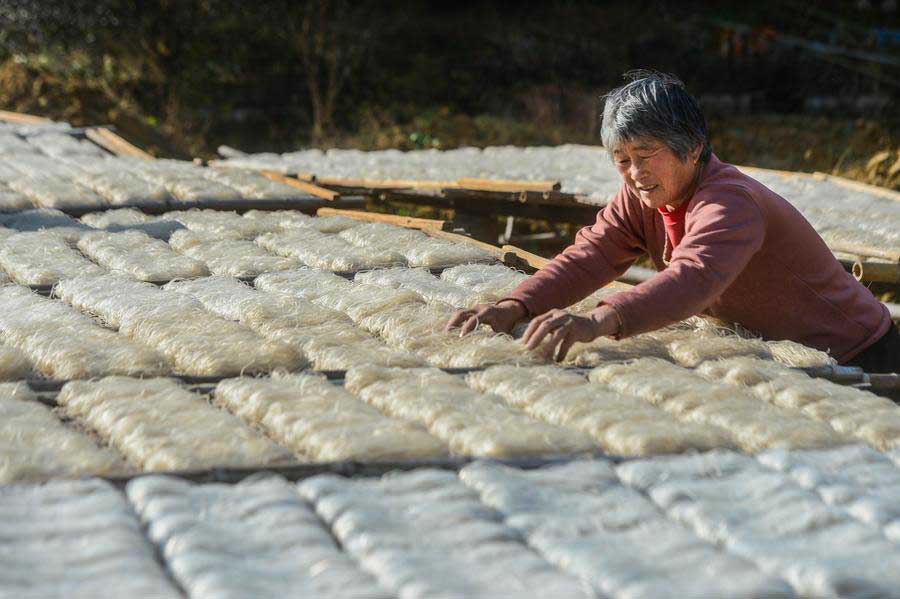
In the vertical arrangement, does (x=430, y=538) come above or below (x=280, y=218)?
above

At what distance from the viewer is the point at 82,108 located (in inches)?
473

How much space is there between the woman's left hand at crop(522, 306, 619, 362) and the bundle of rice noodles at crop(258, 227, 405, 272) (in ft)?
3.70

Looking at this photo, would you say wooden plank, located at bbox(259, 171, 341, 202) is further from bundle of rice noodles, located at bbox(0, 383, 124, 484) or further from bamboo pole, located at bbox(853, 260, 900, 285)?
bundle of rice noodles, located at bbox(0, 383, 124, 484)

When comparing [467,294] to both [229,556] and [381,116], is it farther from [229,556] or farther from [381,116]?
[381,116]

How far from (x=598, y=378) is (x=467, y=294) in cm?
79

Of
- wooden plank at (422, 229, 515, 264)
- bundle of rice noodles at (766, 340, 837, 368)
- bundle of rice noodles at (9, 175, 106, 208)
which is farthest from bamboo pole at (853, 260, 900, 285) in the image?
bundle of rice noodles at (9, 175, 106, 208)

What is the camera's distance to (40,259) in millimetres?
3627

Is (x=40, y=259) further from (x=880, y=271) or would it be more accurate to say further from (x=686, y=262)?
(x=880, y=271)

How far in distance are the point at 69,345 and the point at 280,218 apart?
1.91 m

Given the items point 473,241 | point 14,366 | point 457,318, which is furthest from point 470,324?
point 473,241

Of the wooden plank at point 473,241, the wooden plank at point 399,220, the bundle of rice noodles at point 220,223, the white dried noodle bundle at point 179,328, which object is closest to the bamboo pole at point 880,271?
the wooden plank at point 473,241

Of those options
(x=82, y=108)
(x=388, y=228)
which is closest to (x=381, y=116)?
(x=82, y=108)

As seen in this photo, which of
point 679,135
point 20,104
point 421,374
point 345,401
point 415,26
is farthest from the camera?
point 415,26

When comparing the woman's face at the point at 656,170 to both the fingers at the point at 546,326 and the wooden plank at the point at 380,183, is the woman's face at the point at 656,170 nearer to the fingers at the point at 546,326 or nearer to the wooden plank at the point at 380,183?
the fingers at the point at 546,326
